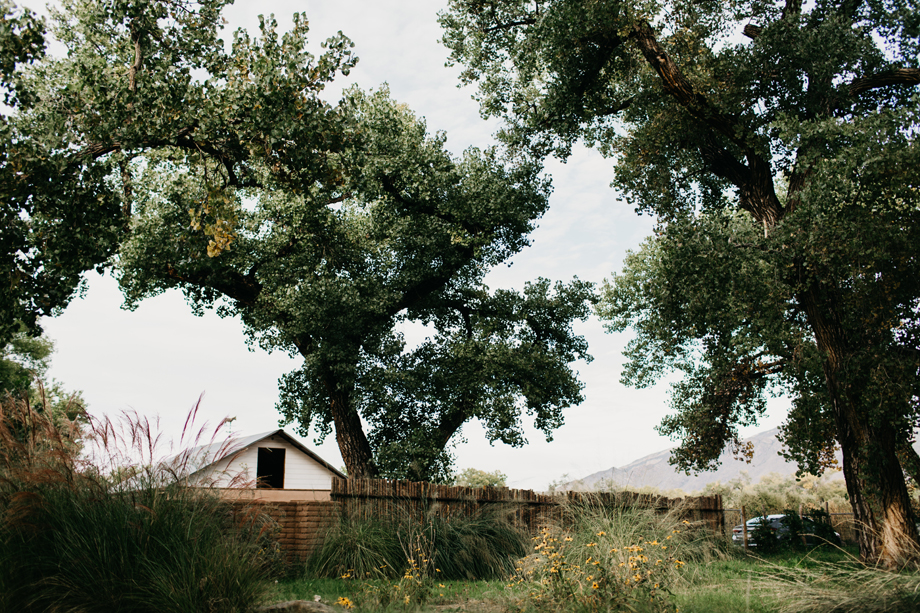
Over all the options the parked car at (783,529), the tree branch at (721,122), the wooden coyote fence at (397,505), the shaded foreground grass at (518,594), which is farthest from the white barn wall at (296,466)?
the tree branch at (721,122)

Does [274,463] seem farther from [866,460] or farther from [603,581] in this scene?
[603,581]

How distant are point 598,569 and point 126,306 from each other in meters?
15.1

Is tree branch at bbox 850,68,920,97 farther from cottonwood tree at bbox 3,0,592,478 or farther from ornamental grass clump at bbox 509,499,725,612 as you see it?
ornamental grass clump at bbox 509,499,725,612

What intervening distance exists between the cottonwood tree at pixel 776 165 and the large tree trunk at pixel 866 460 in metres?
0.03

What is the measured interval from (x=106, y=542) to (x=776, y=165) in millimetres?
13513

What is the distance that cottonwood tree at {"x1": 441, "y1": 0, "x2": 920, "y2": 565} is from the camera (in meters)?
10.4

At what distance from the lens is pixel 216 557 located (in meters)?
5.33

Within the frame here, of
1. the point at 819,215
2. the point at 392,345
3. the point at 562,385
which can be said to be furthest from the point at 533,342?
the point at 819,215

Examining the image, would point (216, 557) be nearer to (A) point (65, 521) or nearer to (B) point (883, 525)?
(A) point (65, 521)

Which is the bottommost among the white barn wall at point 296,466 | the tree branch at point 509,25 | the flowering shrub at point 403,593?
the flowering shrub at point 403,593

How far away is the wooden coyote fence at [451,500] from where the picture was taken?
972cm

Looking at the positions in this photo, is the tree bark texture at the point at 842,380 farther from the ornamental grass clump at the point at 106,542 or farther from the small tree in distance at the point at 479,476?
the small tree in distance at the point at 479,476

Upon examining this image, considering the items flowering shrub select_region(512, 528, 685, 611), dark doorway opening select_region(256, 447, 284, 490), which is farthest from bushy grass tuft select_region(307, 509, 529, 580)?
Answer: dark doorway opening select_region(256, 447, 284, 490)

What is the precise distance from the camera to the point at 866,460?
10.8m
